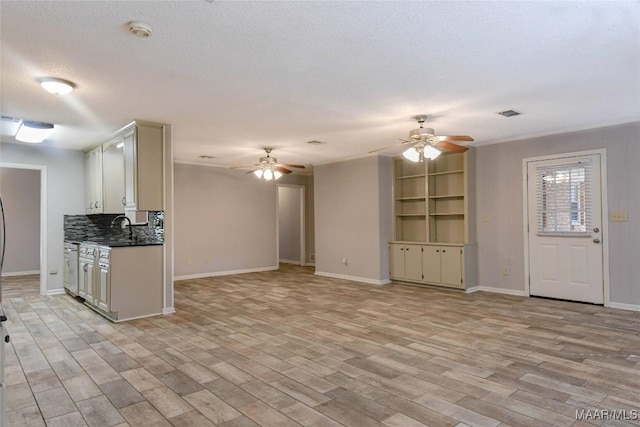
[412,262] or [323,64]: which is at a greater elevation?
[323,64]

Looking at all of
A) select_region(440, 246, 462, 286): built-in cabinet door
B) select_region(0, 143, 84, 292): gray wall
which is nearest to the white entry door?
select_region(440, 246, 462, 286): built-in cabinet door

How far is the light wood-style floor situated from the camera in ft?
7.80

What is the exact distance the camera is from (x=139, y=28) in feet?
7.91

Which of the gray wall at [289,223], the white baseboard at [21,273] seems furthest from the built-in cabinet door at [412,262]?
the white baseboard at [21,273]

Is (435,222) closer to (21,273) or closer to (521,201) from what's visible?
(521,201)

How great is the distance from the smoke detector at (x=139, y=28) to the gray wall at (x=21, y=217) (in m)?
7.72

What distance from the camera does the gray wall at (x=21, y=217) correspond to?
828 cm

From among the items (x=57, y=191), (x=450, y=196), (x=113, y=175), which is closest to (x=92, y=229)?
(x=57, y=191)

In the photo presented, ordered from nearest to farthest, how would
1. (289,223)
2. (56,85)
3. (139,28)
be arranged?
(139,28), (56,85), (289,223)

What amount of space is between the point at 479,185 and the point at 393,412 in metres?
4.82

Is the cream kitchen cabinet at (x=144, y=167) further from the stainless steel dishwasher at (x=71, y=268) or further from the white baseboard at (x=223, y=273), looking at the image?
the white baseboard at (x=223, y=273)

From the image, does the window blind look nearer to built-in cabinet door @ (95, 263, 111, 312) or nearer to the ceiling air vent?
the ceiling air vent

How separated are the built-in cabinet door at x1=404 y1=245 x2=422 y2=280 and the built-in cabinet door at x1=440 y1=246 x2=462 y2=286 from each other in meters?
0.41

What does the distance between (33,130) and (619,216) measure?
722 centimetres
